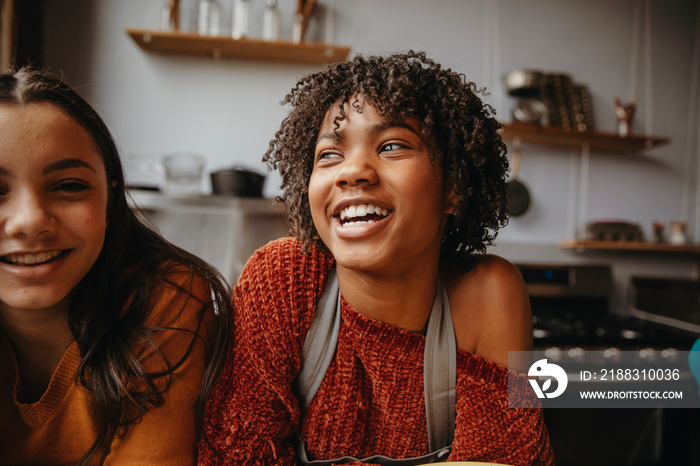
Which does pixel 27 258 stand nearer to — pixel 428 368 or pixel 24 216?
pixel 24 216

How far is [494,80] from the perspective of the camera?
2744mm

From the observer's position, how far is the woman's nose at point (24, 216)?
715 millimetres

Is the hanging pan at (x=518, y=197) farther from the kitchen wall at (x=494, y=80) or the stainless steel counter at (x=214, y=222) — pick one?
the stainless steel counter at (x=214, y=222)

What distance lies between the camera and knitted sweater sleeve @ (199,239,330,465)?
0.84 meters

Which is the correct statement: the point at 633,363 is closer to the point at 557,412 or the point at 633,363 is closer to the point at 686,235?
the point at 557,412

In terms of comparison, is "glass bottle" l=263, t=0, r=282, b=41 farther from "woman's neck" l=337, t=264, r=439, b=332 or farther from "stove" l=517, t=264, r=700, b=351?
"woman's neck" l=337, t=264, r=439, b=332

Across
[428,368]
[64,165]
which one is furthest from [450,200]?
[64,165]

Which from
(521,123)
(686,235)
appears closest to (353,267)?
(521,123)

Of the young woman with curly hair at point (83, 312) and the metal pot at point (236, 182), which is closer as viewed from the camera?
the young woman with curly hair at point (83, 312)

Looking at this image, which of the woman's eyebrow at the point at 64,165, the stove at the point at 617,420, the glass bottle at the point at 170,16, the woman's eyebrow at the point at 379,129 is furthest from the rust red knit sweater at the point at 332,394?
the glass bottle at the point at 170,16

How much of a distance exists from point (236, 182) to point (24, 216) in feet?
4.81

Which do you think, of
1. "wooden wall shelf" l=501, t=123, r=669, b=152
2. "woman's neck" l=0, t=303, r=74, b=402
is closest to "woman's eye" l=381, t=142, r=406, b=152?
"woman's neck" l=0, t=303, r=74, b=402

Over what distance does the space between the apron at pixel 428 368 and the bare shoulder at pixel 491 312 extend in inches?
1.3

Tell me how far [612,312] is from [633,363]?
0.77 meters
